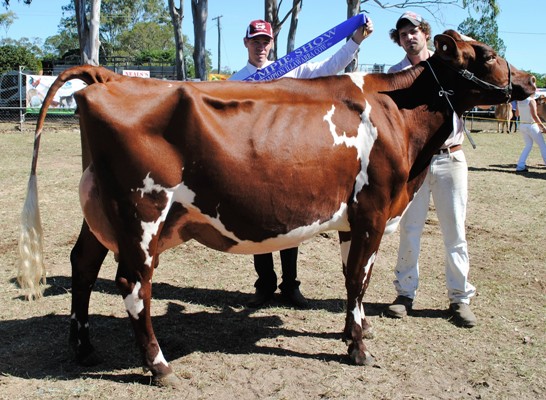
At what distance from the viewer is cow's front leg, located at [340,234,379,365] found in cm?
408

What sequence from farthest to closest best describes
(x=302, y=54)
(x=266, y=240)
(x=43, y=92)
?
(x=43, y=92), (x=302, y=54), (x=266, y=240)

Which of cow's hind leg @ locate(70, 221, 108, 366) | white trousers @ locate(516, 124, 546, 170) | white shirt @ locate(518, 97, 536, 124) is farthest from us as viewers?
white trousers @ locate(516, 124, 546, 170)

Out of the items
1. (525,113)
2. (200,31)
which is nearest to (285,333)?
(525,113)

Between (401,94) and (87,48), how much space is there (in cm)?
1595

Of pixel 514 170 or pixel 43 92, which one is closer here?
pixel 514 170

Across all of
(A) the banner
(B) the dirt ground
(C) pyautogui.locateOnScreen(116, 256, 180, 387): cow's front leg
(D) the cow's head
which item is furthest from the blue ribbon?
(A) the banner

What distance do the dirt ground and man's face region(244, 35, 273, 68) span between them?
2.18 metres

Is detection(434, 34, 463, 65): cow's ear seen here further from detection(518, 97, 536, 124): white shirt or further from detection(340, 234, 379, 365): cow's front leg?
detection(518, 97, 536, 124): white shirt

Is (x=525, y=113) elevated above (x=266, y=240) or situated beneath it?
elevated above

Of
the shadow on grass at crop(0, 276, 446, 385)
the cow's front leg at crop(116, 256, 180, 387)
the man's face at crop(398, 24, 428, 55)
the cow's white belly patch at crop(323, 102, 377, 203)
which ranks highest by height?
the man's face at crop(398, 24, 428, 55)

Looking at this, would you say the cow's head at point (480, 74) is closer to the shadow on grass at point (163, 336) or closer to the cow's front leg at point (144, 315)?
the shadow on grass at point (163, 336)

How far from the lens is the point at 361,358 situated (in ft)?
13.4

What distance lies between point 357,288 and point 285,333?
81cm

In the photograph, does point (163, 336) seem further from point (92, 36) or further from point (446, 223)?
point (92, 36)
